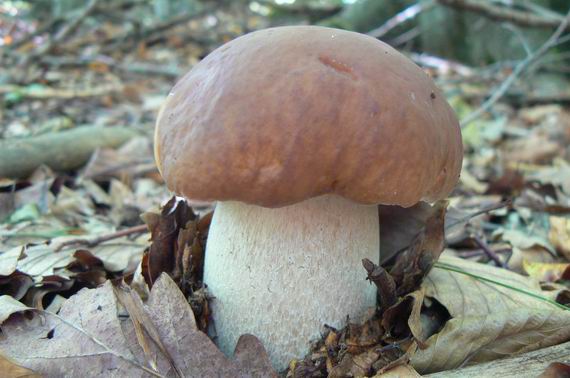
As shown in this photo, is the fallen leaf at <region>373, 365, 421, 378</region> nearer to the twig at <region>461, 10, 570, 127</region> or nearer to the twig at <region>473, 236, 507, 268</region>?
the twig at <region>473, 236, 507, 268</region>

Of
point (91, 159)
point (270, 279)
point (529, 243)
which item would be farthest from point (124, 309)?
point (91, 159)

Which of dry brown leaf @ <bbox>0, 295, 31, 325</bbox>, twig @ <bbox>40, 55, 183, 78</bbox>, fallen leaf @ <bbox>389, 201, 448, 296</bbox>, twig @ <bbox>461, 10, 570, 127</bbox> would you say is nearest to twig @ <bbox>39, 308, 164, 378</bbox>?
dry brown leaf @ <bbox>0, 295, 31, 325</bbox>

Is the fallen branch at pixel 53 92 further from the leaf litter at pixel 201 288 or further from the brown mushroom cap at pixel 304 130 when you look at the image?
the brown mushroom cap at pixel 304 130

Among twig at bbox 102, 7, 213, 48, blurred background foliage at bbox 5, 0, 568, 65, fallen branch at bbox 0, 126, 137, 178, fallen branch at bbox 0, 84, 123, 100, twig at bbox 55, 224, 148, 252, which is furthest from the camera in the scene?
twig at bbox 102, 7, 213, 48

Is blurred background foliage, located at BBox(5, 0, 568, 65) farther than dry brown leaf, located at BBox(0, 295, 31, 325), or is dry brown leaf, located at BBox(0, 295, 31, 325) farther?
blurred background foliage, located at BBox(5, 0, 568, 65)

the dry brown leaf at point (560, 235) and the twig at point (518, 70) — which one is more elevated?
the twig at point (518, 70)

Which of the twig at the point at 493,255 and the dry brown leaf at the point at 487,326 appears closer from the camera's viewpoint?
the dry brown leaf at the point at 487,326

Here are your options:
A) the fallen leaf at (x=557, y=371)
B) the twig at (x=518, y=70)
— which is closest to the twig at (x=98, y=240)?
the fallen leaf at (x=557, y=371)

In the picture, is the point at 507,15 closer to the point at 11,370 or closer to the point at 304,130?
the point at 304,130
